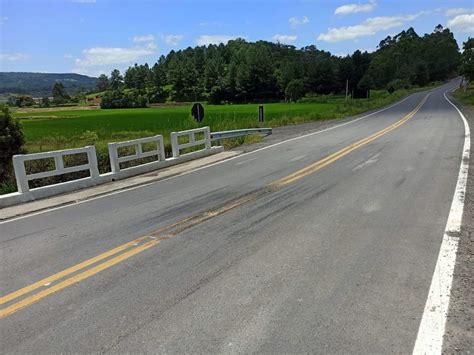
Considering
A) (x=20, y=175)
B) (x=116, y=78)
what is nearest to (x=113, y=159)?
(x=20, y=175)

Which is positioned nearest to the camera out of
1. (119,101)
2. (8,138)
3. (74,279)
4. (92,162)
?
(74,279)

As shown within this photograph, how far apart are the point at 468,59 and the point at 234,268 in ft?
275

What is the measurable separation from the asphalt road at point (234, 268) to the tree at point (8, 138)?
8332 mm

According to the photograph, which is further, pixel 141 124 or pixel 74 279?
pixel 141 124

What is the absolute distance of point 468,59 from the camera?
74438mm

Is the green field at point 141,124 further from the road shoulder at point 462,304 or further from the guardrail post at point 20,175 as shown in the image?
the road shoulder at point 462,304

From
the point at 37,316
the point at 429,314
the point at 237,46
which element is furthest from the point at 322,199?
the point at 237,46

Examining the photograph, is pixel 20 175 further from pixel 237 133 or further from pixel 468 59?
pixel 468 59

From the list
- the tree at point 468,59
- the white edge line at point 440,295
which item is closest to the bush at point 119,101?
the tree at point 468,59

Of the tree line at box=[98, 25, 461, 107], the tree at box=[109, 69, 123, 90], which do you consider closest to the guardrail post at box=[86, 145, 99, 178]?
the tree line at box=[98, 25, 461, 107]

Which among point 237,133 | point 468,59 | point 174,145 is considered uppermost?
point 468,59

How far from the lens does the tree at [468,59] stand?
72.1 metres

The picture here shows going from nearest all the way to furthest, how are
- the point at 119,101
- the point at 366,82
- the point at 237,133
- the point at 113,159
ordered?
the point at 113,159
the point at 237,133
the point at 366,82
the point at 119,101

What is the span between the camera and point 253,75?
Answer: 5000 inches
